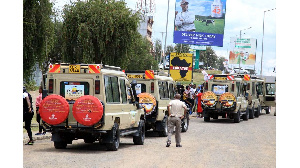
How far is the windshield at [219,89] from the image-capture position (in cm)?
3167

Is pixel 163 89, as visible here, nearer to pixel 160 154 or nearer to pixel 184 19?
pixel 160 154

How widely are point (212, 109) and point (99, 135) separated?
51.9 feet

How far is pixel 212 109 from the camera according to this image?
101ft

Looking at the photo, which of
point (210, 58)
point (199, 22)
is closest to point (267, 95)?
point (199, 22)

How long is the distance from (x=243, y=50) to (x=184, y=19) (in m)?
28.9

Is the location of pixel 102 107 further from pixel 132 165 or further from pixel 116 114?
pixel 132 165

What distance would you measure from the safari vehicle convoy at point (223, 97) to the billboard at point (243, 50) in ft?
147

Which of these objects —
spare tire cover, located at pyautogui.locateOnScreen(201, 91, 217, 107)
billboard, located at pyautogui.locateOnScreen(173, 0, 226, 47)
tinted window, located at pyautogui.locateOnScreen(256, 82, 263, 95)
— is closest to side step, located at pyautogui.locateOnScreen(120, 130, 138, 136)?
spare tire cover, located at pyautogui.locateOnScreen(201, 91, 217, 107)

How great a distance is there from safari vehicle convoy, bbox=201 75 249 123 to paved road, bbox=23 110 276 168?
30.5 ft

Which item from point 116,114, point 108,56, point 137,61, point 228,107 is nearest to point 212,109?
point 228,107

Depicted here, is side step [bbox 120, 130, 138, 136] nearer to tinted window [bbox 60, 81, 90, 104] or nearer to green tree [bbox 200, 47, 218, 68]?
tinted window [bbox 60, 81, 90, 104]

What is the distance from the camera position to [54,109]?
49.5 ft

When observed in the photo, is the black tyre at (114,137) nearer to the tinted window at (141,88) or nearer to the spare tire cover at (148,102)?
the spare tire cover at (148,102)

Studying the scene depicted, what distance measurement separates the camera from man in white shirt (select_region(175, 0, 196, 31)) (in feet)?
167
